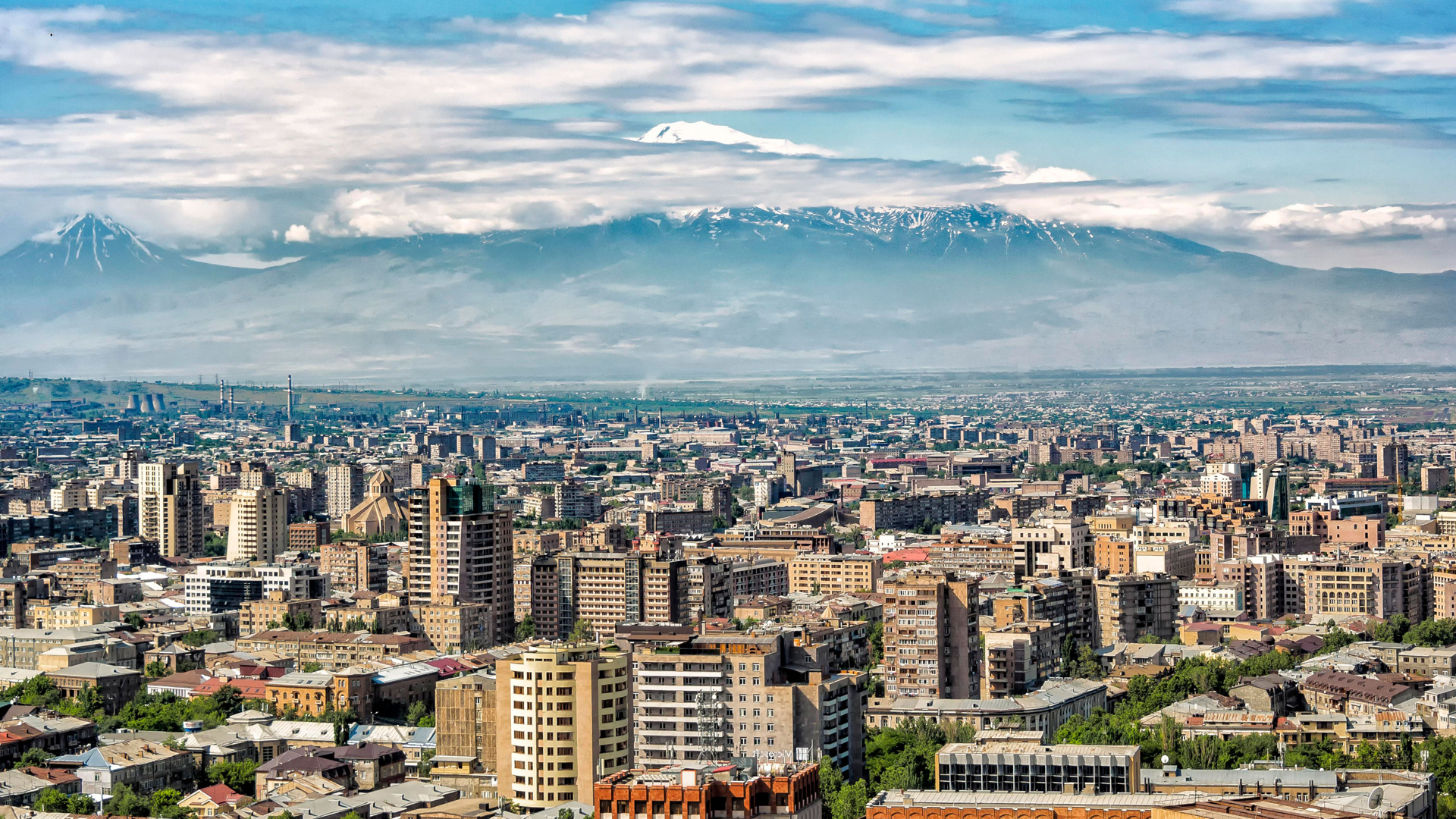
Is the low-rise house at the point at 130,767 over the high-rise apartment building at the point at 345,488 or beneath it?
beneath

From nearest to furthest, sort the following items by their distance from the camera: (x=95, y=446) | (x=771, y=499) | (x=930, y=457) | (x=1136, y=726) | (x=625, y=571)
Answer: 1. (x=1136, y=726)
2. (x=625, y=571)
3. (x=771, y=499)
4. (x=930, y=457)
5. (x=95, y=446)

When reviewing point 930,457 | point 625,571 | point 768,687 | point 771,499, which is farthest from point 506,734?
point 930,457

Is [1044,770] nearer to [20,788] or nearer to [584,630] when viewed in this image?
[20,788]

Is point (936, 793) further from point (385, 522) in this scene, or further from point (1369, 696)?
point (385, 522)

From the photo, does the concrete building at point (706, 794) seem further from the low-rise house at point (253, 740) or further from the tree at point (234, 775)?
the low-rise house at point (253, 740)

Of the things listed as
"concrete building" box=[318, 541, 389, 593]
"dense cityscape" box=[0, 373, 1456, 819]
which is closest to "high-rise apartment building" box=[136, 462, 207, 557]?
"dense cityscape" box=[0, 373, 1456, 819]

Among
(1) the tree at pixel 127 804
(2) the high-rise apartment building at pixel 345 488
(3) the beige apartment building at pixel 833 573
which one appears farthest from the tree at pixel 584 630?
(2) the high-rise apartment building at pixel 345 488

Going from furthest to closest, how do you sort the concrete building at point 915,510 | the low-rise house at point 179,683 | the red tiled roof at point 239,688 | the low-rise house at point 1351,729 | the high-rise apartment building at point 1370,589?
the concrete building at point 915,510, the high-rise apartment building at point 1370,589, the low-rise house at point 179,683, the red tiled roof at point 239,688, the low-rise house at point 1351,729
